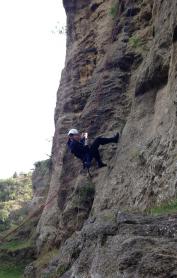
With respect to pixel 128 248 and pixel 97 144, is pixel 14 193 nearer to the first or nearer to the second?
pixel 97 144

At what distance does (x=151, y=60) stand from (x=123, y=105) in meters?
3.77

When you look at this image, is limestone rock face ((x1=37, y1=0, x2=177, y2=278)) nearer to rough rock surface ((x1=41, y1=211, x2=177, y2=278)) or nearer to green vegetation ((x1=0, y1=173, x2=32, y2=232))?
rough rock surface ((x1=41, y1=211, x2=177, y2=278))

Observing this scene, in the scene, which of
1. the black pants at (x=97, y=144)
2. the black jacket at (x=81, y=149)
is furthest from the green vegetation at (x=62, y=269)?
the black jacket at (x=81, y=149)

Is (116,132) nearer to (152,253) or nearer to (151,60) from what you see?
(151,60)

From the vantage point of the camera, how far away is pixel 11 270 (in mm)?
23531

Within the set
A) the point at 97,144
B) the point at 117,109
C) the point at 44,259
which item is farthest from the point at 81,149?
the point at 44,259

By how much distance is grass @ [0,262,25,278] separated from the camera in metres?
22.9

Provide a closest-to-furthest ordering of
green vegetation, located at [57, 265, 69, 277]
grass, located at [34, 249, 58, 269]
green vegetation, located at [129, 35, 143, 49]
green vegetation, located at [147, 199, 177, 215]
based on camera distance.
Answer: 1. green vegetation, located at [147, 199, 177, 215]
2. green vegetation, located at [57, 265, 69, 277]
3. grass, located at [34, 249, 58, 269]
4. green vegetation, located at [129, 35, 143, 49]

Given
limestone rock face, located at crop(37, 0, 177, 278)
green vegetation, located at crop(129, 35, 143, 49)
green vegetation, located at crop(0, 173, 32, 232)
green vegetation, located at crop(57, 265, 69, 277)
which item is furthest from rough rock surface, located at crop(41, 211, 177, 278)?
green vegetation, located at crop(0, 173, 32, 232)

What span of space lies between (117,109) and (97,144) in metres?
2.54

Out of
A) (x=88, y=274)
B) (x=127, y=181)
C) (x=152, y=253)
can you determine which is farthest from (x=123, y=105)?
(x=152, y=253)

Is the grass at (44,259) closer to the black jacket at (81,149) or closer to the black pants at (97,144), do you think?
the black jacket at (81,149)

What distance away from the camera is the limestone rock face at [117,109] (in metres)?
14.2

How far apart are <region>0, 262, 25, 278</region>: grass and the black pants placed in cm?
730
